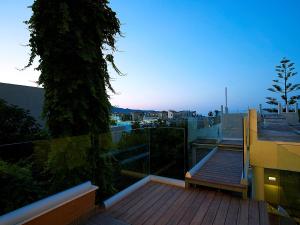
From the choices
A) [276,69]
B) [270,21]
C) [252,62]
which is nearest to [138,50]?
[270,21]

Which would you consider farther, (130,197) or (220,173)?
(220,173)

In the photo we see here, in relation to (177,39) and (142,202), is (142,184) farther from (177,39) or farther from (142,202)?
(177,39)

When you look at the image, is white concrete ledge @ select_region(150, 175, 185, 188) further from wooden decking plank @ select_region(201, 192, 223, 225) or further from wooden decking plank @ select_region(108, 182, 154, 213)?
wooden decking plank @ select_region(201, 192, 223, 225)

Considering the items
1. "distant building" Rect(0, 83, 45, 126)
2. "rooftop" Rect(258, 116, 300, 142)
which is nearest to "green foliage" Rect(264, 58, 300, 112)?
"rooftop" Rect(258, 116, 300, 142)

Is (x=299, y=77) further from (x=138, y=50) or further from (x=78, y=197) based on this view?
(x=78, y=197)

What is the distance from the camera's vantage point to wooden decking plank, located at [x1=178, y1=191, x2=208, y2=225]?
309cm

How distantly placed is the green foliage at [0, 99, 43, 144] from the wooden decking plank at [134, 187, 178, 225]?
2850mm

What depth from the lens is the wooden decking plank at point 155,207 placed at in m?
3.12

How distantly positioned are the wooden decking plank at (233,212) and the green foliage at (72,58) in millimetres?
2541

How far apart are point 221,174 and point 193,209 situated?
1838 millimetres

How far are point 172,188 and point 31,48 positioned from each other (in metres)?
3.72

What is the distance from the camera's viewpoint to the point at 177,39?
9.70m

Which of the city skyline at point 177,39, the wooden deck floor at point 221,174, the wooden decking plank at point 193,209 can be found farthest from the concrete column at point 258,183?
the city skyline at point 177,39

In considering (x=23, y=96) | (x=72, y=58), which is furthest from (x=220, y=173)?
(x=23, y=96)
